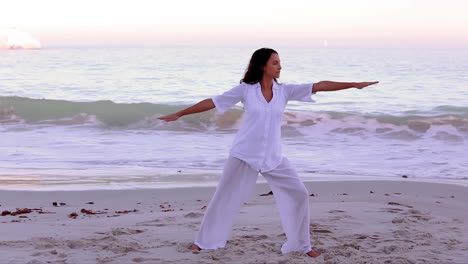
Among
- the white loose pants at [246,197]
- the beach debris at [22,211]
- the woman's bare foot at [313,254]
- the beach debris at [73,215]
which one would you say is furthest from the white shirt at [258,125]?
the beach debris at [22,211]

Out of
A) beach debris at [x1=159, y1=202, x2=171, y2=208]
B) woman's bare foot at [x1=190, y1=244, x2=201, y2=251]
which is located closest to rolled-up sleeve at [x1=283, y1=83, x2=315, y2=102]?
woman's bare foot at [x1=190, y1=244, x2=201, y2=251]

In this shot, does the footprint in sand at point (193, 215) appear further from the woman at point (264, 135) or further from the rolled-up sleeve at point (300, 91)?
the rolled-up sleeve at point (300, 91)

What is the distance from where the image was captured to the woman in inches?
227

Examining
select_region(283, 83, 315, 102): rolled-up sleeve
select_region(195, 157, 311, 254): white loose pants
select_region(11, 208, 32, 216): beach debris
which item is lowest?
select_region(11, 208, 32, 216): beach debris

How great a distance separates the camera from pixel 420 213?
8.15m

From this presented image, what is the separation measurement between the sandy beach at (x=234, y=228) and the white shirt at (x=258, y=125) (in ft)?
2.82

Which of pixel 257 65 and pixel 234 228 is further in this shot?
pixel 234 228

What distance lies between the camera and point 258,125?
5.75m

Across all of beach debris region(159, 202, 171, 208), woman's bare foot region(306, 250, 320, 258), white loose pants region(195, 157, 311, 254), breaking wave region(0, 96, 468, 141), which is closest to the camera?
white loose pants region(195, 157, 311, 254)

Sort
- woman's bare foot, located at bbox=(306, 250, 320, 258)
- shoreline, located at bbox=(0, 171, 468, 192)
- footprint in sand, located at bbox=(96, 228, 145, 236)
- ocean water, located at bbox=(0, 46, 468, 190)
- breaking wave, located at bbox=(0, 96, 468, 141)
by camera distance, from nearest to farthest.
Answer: woman's bare foot, located at bbox=(306, 250, 320, 258) < footprint in sand, located at bbox=(96, 228, 145, 236) < shoreline, located at bbox=(0, 171, 468, 192) < ocean water, located at bbox=(0, 46, 468, 190) < breaking wave, located at bbox=(0, 96, 468, 141)

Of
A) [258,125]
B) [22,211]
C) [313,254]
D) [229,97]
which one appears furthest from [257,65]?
[22,211]

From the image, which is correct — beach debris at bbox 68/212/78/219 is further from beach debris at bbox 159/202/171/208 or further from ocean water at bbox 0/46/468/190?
ocean water at bbox 0/46/468/190

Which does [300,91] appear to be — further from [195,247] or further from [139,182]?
[139,182]

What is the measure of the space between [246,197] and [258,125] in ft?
2.22
